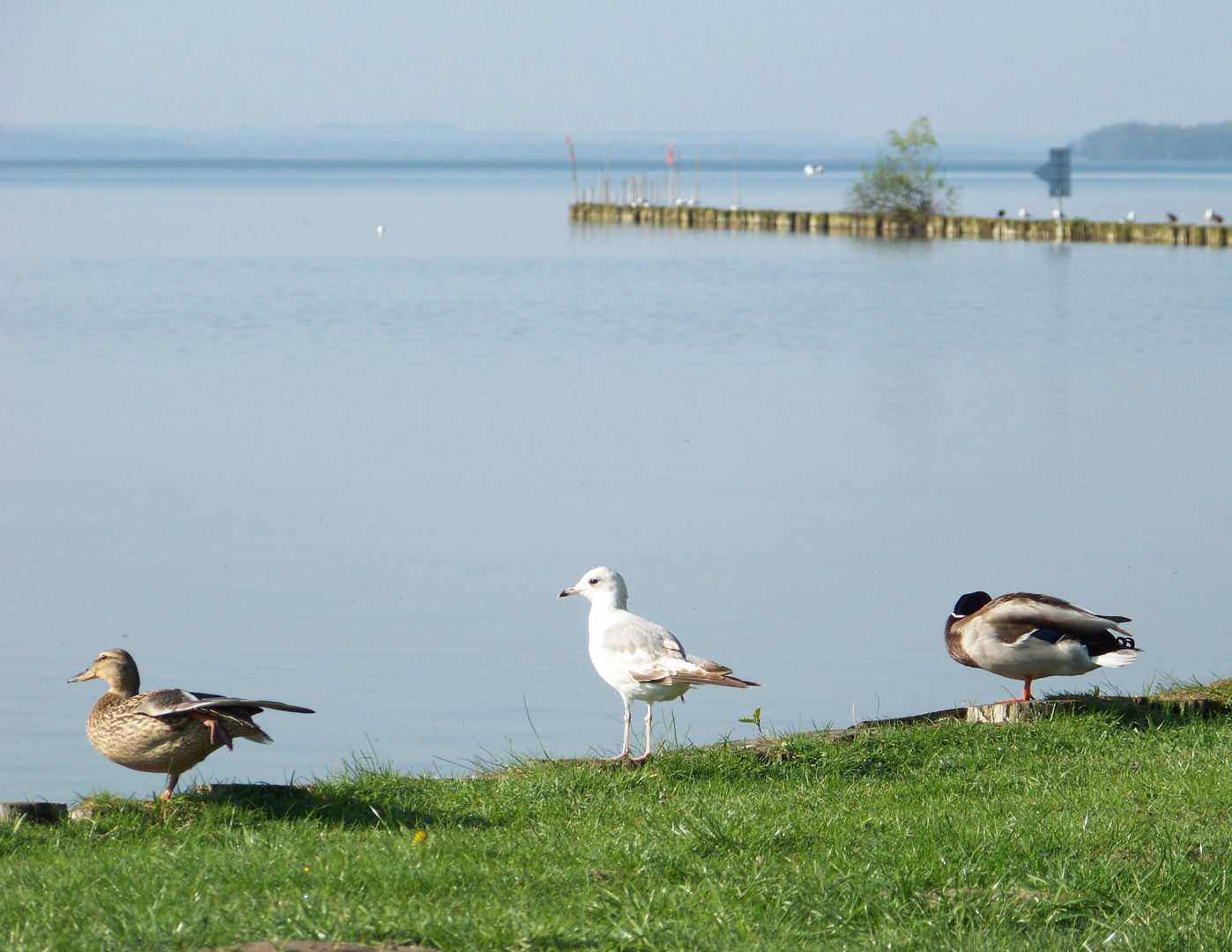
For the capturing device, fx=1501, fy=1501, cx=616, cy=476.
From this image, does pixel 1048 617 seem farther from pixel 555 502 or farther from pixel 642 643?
pixel 555 502

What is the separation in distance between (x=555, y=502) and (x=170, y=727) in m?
10.6

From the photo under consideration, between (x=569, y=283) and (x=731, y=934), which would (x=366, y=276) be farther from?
(x=731, y=934)

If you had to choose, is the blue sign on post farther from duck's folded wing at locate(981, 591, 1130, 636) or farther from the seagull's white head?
the seagull's white head

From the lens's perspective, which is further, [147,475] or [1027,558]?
[147,475]

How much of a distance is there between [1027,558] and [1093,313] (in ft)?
81.7

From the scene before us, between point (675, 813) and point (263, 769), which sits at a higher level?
point (675, 813)

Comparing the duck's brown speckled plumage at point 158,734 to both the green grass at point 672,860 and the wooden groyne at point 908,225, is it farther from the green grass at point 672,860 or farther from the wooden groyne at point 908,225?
the wooden groyne at point 908,225

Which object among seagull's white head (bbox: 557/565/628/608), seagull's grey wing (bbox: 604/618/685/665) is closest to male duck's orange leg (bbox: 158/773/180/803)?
seagull's grey wing (bbox: 604/618/685/665)

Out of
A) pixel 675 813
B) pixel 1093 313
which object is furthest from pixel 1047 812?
pixel 1093 313

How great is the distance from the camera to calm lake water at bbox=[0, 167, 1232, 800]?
10.8 meters

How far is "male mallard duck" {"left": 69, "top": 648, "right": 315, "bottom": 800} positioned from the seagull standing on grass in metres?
1.82

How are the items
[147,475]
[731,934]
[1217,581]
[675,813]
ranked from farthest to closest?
[147,475] → [1217,581] → [675,813] → [731,934]

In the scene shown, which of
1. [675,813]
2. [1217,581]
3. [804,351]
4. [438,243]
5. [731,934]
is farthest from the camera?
[438,243]

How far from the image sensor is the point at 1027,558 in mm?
14102
